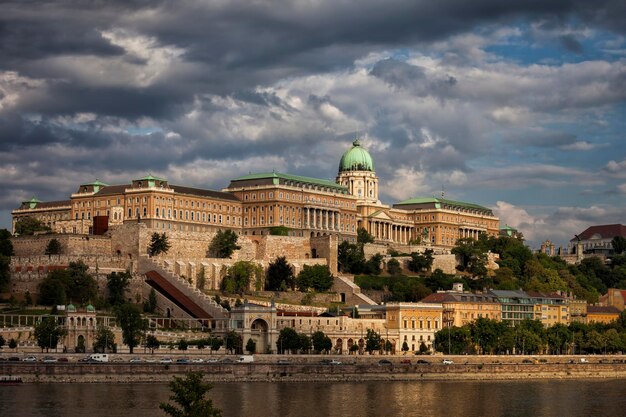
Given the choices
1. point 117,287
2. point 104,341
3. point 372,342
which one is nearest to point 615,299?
point 372,342

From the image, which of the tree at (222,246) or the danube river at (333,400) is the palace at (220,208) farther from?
the danube river at (333,400)

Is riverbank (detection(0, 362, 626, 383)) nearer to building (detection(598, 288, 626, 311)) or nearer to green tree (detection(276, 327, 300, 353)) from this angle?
green tree (detection(276, 327, 300, 353))

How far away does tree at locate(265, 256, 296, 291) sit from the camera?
152 m

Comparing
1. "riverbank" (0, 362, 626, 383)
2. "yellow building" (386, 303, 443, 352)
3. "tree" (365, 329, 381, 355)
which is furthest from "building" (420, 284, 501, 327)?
"riverbank" (0, 362, 626, 383)

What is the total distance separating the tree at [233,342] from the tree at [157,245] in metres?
26.1

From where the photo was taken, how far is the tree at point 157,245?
148m

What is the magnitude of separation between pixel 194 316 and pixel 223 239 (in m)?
25.2

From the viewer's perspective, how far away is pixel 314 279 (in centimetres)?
15425

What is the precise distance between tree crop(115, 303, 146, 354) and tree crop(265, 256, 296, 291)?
112ft

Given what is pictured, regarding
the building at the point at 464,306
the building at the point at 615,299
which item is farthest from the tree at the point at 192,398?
the building at the point at 615,299

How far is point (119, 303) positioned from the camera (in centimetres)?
13150

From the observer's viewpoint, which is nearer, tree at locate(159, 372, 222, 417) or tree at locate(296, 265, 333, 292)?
tree at locate(159, 372, 222, 417)

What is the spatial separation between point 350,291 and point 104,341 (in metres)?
45.7

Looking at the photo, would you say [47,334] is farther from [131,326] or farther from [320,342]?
[320,342]
